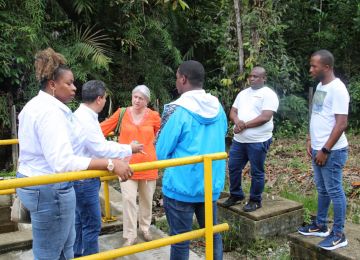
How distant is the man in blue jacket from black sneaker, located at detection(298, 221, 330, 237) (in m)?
1.27

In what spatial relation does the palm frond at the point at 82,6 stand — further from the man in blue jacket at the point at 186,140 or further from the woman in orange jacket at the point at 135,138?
the man in blue jacket at the point at 186,140

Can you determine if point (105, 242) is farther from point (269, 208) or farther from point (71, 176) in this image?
point (71, 176)

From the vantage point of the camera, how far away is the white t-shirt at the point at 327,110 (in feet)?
10.6

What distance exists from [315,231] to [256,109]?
1.31m

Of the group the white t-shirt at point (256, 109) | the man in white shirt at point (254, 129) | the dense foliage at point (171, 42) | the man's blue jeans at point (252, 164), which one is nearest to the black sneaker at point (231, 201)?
the man's blue jeans at point (252, 164)

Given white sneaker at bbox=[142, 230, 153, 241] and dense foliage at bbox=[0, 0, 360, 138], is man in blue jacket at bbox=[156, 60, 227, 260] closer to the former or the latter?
white sneaker at bbox=[142, 230, 153, 241]

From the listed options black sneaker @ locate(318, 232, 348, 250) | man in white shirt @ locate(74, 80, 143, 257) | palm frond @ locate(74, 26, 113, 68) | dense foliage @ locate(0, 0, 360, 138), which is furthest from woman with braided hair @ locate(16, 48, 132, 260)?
palm frond @ locate(74, 26, 113, 68)

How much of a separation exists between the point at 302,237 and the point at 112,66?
20.4 feet

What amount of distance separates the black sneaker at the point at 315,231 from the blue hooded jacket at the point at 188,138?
1.34 metres

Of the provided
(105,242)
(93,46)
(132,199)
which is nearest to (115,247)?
(105,242)

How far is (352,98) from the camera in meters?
10.7

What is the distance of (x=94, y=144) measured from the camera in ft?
9.20

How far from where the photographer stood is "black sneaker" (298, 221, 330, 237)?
363 centimetres

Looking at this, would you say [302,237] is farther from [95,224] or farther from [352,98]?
[352,98]
